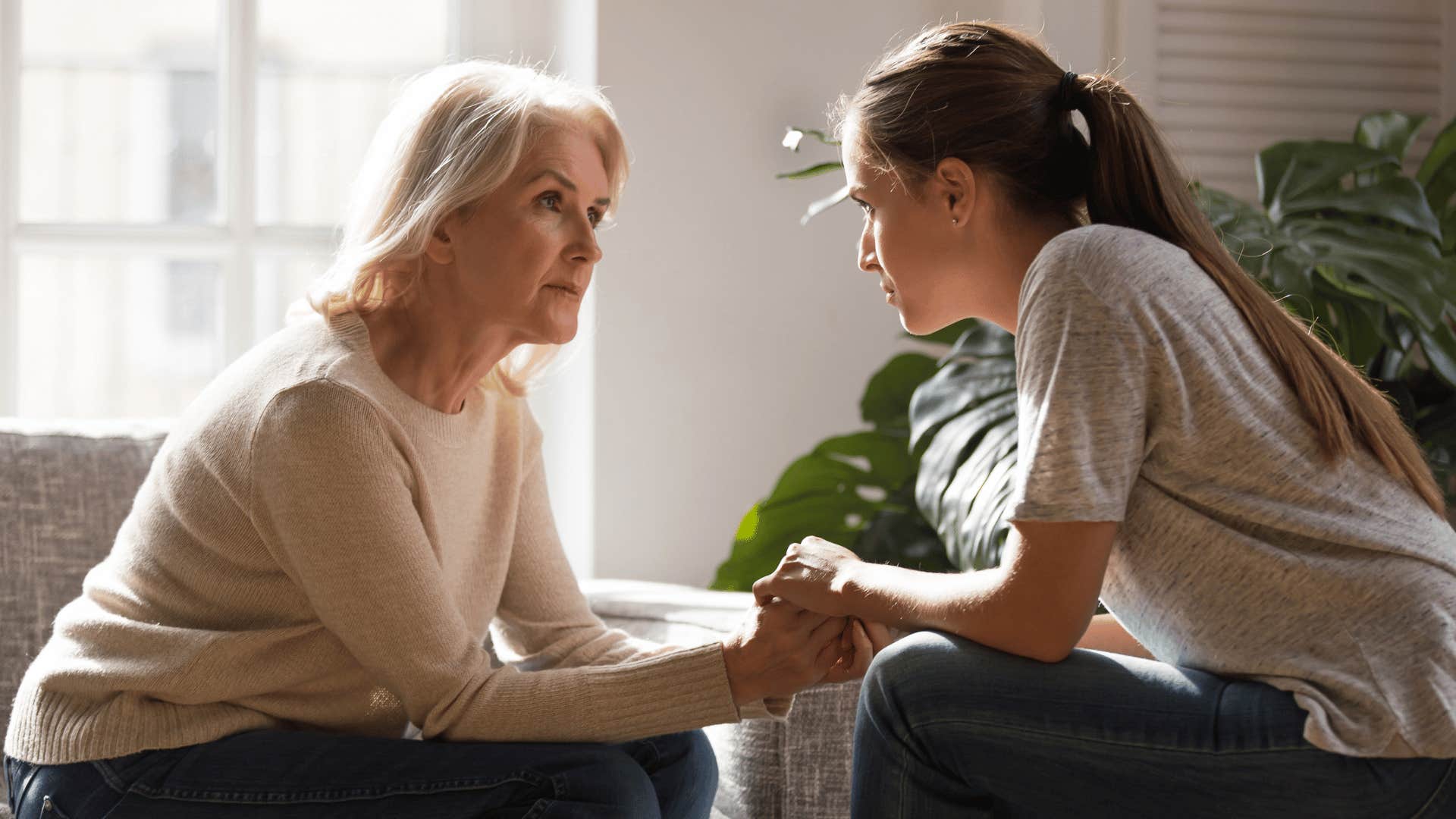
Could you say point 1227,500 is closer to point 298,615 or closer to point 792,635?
point 792,635

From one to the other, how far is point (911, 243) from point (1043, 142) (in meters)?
0.17

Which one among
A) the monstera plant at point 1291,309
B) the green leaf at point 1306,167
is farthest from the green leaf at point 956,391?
the green leaf at point 1306,167

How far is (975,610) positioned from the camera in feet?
3.96

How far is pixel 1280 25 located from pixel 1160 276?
1833mm

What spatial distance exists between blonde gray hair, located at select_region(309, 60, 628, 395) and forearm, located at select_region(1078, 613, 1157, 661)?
825 mm

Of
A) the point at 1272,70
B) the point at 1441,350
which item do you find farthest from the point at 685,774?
the point at 1272,70

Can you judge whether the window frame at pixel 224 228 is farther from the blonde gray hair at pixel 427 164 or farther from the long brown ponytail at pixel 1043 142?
the long brown ponytail at pixel 1043 142

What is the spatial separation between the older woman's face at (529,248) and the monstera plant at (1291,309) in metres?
0.46

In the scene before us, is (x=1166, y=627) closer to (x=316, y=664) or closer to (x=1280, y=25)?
(x=316, y=664)

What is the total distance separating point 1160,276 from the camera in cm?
119

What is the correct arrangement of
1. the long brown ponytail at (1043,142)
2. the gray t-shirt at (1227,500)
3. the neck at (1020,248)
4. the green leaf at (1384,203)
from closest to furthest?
the gray t-shirt at (1227,500)
the long brown ponytail at (1043,142)
the neck at (1020,248)
the green leaf at (1384,203)

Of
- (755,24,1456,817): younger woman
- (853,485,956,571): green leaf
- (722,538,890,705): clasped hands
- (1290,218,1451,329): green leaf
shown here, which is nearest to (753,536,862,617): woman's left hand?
(722,538,890,705): clasped hands

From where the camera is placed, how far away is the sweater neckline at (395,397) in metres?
1.50

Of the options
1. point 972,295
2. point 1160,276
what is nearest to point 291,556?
point 972,295
